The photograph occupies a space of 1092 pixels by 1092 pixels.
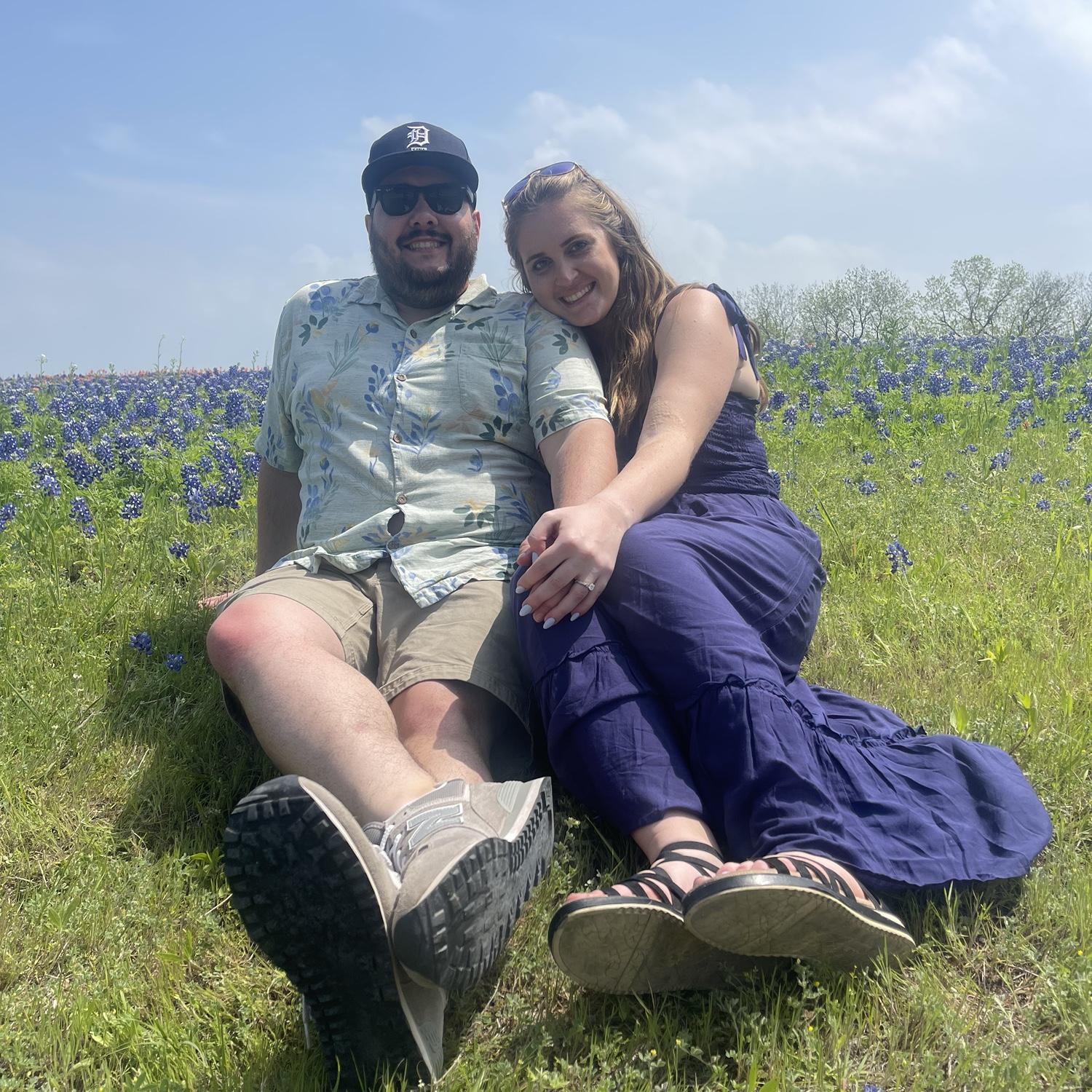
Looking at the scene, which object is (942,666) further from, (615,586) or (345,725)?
(345,725)

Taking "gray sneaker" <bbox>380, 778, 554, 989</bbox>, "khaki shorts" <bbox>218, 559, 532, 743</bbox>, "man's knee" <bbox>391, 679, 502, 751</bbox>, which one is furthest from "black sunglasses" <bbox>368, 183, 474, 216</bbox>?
"gray sneaker" <bbox>380, 778, 554, 989</bbox>

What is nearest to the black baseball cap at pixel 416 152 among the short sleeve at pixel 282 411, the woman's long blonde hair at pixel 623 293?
the woman's long blonde hair at pixel 623 293

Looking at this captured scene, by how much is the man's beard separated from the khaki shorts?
0.97m

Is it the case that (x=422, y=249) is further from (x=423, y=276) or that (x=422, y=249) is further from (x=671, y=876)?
(x=671, y=876)

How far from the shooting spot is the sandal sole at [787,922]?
179cm

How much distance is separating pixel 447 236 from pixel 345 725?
1881mm

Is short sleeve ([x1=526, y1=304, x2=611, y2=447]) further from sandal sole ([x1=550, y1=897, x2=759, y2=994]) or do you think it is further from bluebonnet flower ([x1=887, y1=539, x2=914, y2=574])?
sandal sole ([x1=550, y1=897, x2=759, y2=994])

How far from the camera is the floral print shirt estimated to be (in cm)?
313

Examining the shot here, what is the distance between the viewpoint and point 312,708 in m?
2.38

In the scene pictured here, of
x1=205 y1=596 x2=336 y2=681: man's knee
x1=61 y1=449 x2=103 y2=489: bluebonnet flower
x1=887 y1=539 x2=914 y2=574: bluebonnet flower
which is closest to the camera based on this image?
x1=205 y1=596 x2=336 y2=681: man's knee

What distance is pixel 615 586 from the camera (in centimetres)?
252

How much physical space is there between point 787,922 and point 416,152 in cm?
260

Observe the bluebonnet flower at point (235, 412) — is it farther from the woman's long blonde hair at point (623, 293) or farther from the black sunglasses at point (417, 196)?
the woman's long blonde hair at point (623, 293)

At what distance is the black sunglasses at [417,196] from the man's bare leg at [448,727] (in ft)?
5.53
